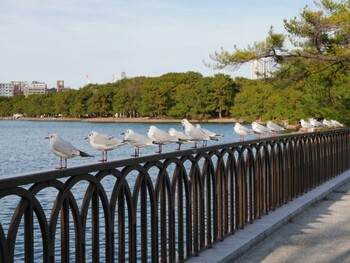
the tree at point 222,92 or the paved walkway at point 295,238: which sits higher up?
the tree at point 222,92

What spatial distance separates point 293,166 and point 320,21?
1371cm

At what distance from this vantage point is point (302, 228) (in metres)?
8.82

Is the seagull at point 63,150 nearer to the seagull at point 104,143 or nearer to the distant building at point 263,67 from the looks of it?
the seagull at point 104,143

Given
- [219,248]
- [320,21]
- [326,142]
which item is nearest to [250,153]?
[219,248]

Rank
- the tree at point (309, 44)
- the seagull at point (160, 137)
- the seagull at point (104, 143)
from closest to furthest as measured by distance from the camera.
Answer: the seagull at point (104, 143), the seagull at point (160, 137), the tree at point (309, 44)

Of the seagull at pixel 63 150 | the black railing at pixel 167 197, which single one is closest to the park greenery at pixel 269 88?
the black railing at pixel 167 197

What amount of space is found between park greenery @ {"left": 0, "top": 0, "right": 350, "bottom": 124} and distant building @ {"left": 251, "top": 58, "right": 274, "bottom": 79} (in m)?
0.23

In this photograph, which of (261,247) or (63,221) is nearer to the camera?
(63,221)

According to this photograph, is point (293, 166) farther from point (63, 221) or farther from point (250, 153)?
point (63, 221)

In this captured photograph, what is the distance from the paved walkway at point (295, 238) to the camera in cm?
695

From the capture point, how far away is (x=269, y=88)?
32812mm

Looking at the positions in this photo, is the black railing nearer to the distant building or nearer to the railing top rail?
the railing top rail

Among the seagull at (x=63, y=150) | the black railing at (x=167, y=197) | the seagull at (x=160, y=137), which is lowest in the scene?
the black railing at (x=167, y=197)

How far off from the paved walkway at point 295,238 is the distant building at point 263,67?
14.0 metres
